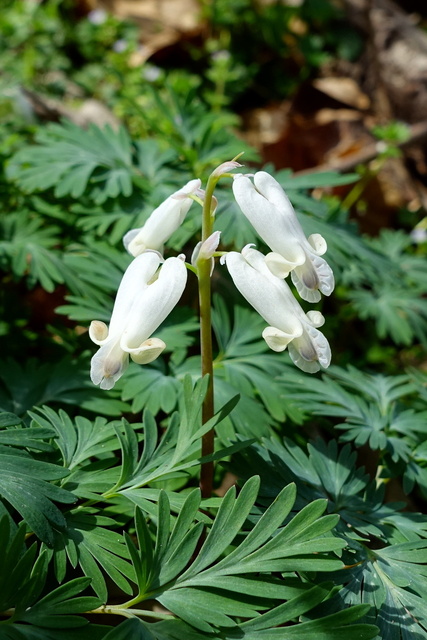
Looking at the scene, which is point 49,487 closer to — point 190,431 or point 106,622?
point 190,431

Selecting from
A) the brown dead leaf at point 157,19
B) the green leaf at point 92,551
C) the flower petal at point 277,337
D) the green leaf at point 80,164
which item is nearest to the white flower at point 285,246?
the flower petal at point 277,337

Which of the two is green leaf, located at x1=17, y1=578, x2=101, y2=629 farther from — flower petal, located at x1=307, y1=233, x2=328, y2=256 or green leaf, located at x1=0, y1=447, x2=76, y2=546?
flower petal, located at x1=307, y1=233, x2=328, y2=256

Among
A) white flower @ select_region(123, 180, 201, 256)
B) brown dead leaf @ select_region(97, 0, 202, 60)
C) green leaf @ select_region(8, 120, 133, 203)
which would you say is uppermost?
white flower @ select_region(123, 180, 201, 256)

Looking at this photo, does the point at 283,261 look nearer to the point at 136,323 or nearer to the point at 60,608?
the point at 136,323

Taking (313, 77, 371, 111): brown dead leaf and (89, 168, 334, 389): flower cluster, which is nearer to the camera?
(89, 168, 334, 389): flower cluster

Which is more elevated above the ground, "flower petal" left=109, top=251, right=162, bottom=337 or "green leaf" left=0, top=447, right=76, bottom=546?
"flower petal" left=109, top=251, right=162, bottom=337

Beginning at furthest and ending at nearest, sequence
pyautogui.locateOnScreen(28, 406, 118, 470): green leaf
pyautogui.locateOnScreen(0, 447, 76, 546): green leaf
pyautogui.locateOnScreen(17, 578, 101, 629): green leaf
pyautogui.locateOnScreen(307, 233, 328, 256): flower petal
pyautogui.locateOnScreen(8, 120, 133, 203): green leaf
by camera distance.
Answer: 1. pyautogui.locateOnScreen(8, 120, 133, 203): green leaf
2. pyautogui.locateOnScreen(28, 406, 118, 470): green leaf
3. pyautogui.locateOnScreen(307, 233, 328, 256): flower petal
4. pyautogui.locateOnScreen(0, 447, 76, 546): green leaf
5. pyautogui.locateOnScreen(17, 578, 101, 629): green leaf

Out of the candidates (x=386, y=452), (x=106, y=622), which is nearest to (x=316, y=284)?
(x=386, y=452)

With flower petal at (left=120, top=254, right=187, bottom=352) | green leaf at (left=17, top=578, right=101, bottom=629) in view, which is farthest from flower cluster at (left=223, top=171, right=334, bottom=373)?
green leaf at (left=17, top=578, right=101, bottom=629)
